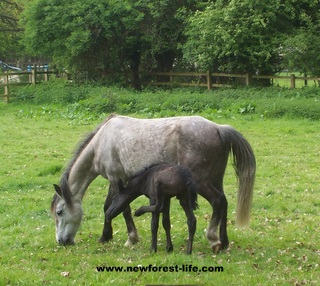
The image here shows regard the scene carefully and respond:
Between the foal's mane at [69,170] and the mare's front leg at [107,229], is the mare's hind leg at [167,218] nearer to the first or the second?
the mare's front leg at [107,229]

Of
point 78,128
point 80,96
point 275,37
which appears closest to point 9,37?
point 80,96

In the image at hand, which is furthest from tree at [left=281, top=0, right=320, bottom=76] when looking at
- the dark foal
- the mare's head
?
the dark foal

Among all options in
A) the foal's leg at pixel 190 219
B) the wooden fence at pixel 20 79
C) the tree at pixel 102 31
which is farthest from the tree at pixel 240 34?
the foal's leg at pixel 190 219

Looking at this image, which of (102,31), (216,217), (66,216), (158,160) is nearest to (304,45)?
(102,31)

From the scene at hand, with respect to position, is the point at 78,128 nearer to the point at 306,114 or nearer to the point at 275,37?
the point at 306,114

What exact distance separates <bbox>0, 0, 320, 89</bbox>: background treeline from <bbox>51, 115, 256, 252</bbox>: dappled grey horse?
59.8 ft

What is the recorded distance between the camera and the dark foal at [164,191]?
7.59m

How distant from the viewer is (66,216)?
878cm

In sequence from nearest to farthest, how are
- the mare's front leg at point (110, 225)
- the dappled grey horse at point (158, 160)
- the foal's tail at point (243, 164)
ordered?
the dappled grey horse at point (158, 160), the foal's tail at point (243, 164), the mare's front leg at point (110, 225)

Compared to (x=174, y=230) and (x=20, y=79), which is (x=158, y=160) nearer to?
(x=174, y=230)

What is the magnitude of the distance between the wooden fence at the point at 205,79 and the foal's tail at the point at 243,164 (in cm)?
1810

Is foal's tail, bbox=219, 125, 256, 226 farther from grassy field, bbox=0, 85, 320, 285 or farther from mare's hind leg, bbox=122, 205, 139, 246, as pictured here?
mare's hind leg, bbox=122, 205, 139, 246

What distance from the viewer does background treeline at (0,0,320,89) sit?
26672mm

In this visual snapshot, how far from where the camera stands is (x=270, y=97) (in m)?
24.4
